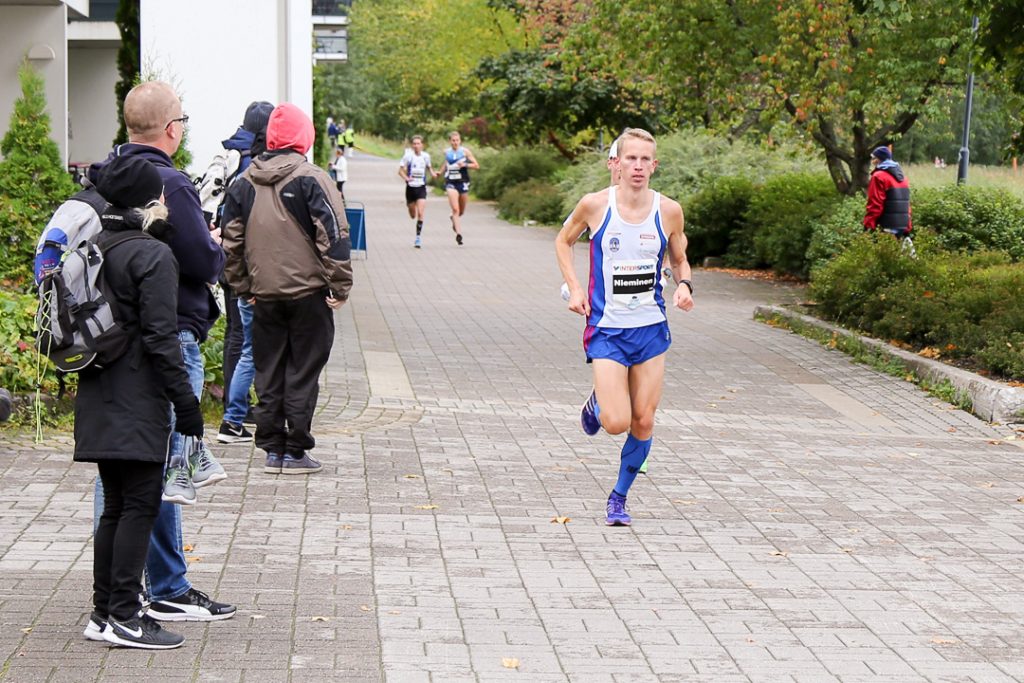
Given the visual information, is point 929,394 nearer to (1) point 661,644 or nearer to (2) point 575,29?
(1) point 661,644

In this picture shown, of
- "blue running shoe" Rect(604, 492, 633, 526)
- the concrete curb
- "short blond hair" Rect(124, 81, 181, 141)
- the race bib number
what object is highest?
"short blond hair" Rect(124, 81, 181, 141)

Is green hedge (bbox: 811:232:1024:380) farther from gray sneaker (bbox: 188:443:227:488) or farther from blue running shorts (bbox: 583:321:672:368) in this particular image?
gray sneaker (bbox: 188:443:227:488)

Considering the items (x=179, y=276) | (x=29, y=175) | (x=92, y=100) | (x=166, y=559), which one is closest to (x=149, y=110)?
(x=179, y=276)

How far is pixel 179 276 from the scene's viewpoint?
5270mm

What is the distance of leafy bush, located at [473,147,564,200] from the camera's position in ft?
128

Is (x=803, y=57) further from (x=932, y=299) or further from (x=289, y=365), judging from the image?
(x=289, y=365)

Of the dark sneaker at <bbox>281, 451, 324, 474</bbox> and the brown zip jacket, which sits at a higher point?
the brown zip jacket

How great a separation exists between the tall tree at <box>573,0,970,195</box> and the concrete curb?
5.14m

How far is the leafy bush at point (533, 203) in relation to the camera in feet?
109

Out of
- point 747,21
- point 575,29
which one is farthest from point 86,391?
point 575,29

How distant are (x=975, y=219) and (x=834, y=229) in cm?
175

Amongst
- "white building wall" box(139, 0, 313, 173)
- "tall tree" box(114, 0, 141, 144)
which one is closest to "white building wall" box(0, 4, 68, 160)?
"tall tree" box(114, 0, 141, 144)

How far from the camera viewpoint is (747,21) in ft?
63.7

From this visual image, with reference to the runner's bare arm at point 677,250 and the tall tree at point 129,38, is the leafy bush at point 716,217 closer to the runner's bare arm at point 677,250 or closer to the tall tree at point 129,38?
the tall tree at point 129,38
